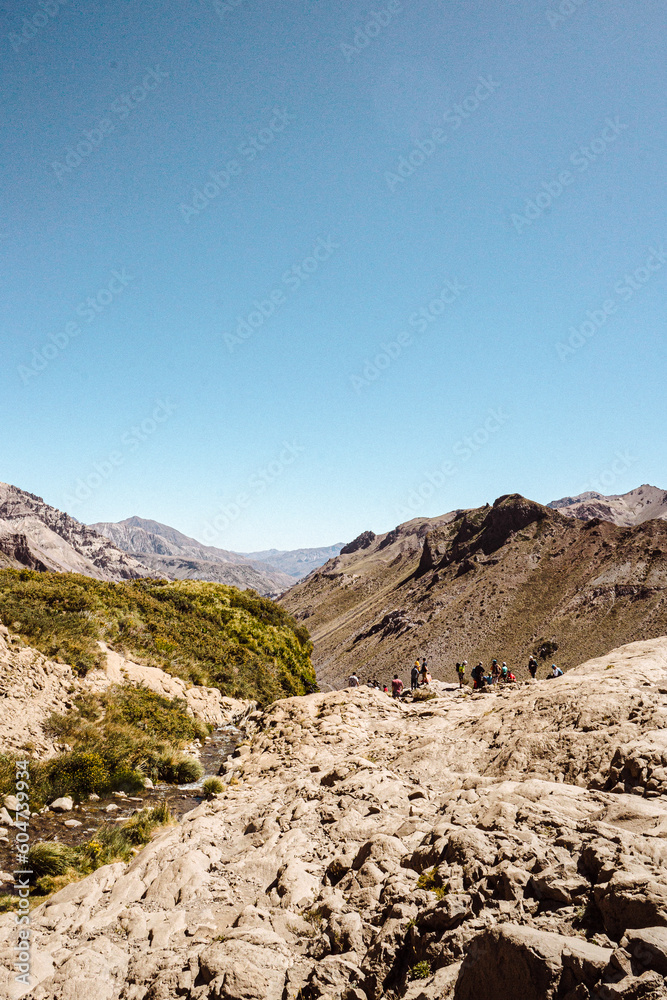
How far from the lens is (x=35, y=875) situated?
10.3 meters

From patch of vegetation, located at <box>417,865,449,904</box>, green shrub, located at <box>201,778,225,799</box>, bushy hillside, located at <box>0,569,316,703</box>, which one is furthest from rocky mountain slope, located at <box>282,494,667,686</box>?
patch of vegetation, located at <box>417,865,449,904</box>

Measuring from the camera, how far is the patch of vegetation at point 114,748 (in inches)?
553

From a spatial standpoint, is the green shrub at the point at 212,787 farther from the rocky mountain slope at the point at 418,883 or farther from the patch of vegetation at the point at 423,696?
the patch of vegetation at the point at 423,696

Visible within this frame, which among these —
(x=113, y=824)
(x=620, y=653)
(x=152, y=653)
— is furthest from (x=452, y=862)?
(x=152, y=653)

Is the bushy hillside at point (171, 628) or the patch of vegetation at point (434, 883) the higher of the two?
the bushy hillside at point (171, 628)

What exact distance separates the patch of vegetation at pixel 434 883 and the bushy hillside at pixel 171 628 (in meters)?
16.7

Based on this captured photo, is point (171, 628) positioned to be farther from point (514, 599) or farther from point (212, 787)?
point (514, 599)

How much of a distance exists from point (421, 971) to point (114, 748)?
45.1 feet

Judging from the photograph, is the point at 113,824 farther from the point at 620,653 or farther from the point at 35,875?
the point at 620,653

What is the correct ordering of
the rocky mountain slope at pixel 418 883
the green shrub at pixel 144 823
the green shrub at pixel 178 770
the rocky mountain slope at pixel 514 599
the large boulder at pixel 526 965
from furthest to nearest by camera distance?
1. the rocky mountain slope at pixel 514 599
2. the green shrub at pixel 178 770
3. the green shrub at pixel 144 823
4. the rocky mountain slope at pixel 418 883
5. the large boulder at pixel 526 965

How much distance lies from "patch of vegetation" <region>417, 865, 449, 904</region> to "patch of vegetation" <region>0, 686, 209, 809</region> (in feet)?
36.7

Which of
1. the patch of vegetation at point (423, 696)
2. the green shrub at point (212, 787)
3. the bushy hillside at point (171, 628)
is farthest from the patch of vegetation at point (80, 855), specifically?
the patch of vegetation at point (423, 696)

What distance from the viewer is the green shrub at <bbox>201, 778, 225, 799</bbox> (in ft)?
47.0

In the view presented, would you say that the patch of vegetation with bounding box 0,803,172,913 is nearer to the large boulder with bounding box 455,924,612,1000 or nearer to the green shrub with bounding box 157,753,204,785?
the green shrub with bounding box 157,753,204,785
